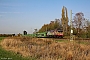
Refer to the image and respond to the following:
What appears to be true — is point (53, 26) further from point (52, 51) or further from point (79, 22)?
point (52, 51)

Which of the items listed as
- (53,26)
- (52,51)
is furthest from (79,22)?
(52,51)

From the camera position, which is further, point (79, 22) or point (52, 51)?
point (79, 22)

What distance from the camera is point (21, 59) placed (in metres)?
12.9

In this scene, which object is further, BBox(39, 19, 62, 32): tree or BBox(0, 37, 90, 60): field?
BBox(39, 19, 62, 32): tree

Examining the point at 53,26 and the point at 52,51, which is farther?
the point at 53,26

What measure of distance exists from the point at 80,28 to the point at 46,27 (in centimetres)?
2081

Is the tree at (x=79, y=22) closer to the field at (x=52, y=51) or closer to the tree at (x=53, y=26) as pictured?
the tree at (x=53, y=26)

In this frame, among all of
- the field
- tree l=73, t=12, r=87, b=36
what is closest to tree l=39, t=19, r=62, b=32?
tree l=73, t=12, r=87, b=36

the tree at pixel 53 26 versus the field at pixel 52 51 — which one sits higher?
the tree at pixel 53 26

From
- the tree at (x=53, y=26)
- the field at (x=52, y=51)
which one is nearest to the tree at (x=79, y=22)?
the tree at (x=53, y=26)

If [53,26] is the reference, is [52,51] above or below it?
below

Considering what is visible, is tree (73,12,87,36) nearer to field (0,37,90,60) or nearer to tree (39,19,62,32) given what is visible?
tree (39,19,62,32)

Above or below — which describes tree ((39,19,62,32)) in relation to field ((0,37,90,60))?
above

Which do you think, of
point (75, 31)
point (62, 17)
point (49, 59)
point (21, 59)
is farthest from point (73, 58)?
point (62, 17)
